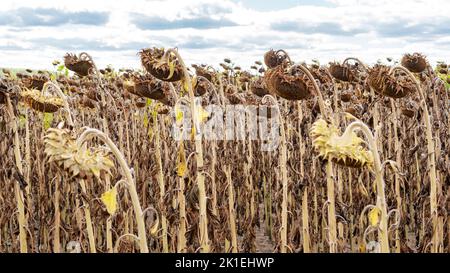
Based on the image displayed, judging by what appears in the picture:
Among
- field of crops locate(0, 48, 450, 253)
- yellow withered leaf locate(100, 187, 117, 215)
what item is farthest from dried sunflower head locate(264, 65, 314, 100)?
yellow withered leaf locate(100, 187, 117, 215)

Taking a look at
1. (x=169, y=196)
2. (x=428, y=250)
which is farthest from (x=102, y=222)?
(x=428, y=250)

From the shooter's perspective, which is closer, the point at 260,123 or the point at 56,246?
the point at 56,246

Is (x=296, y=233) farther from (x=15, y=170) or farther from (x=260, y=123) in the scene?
(x=260, y=123)

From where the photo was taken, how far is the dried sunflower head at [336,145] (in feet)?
7.97

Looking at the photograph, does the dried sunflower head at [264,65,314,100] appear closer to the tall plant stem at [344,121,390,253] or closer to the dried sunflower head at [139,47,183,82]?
the dried sunflower head at [139,47,183,82]

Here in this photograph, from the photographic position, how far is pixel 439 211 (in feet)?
13.6

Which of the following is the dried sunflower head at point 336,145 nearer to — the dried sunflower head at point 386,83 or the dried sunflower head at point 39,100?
the dried sunflower head at point 386,83

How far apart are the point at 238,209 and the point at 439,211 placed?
8.40ft

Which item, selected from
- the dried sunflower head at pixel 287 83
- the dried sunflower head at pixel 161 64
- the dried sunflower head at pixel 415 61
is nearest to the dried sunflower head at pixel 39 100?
the dried sunflower head at pixel 161 64

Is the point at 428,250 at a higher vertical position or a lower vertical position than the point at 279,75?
lower

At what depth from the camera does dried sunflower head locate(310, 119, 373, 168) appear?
243 cm

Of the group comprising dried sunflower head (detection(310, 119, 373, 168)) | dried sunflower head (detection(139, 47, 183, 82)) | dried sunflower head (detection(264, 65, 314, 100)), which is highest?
dried sunflower head (detection(139, 47, 183, 82))
